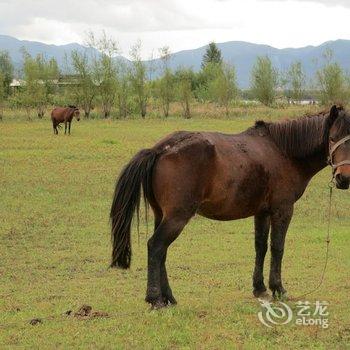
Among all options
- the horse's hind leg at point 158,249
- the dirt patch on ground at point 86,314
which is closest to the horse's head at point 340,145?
the horse's hind leg at point 158,249

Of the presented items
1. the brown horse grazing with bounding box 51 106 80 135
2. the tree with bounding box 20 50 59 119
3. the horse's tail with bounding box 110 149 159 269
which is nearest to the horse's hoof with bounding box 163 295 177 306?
the horse's tail with bounding box 110 149 159 269

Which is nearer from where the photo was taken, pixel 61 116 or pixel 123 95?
pixel 61 116

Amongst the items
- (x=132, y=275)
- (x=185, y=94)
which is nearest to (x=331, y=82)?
(x=185, y=94)

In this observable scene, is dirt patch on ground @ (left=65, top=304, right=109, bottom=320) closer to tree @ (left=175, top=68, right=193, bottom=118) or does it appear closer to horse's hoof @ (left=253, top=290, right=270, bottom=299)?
horse's hoof @ (left=253, top=290, right=270, bottom=299)

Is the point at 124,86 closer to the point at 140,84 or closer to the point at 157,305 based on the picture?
the point at 140,84

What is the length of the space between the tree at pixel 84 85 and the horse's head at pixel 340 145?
46.2 metres

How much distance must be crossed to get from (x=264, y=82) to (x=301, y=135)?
180 feet

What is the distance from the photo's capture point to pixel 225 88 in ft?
181

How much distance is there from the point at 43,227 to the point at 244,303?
6215mm

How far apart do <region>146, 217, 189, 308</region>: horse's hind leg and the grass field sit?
22 centimetres

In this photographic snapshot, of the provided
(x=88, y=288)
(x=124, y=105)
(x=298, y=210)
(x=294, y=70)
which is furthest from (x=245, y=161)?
(x=294, y=70)

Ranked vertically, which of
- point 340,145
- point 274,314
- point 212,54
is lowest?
point 274,314

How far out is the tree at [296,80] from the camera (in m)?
60.4

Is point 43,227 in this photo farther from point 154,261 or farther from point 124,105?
point 124,105
